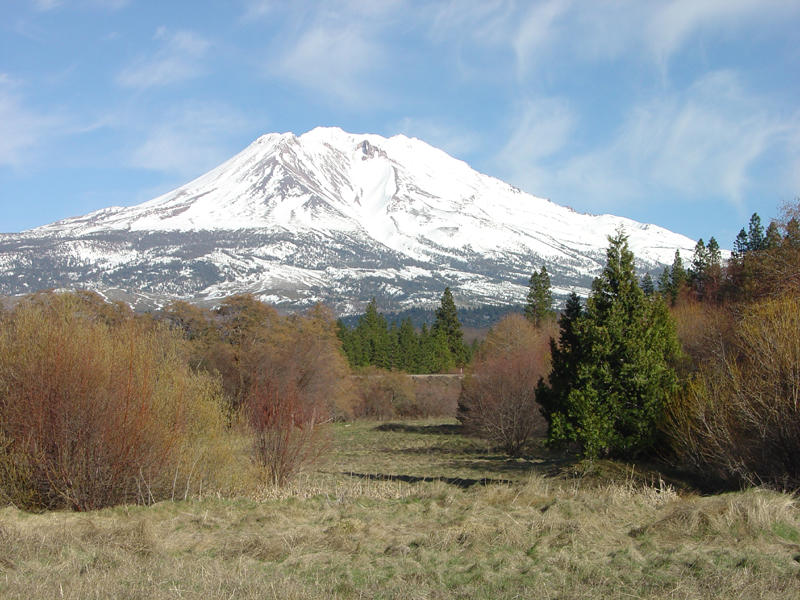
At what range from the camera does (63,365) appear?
500 inches

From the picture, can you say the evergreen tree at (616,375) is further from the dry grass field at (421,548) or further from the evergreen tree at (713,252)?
the evergreen tree at (713,252)

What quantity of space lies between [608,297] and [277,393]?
11.2 meters

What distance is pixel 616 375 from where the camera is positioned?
19.3 m

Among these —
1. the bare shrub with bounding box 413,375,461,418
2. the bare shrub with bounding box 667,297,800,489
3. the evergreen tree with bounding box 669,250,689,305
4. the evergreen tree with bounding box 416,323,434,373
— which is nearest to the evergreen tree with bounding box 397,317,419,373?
the evergreen tree with bounding box 416,323,434,373

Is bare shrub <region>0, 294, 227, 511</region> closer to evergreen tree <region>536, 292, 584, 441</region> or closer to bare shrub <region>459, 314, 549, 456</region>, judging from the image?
evergreen tree <region>536, 292, 584, 441</region>

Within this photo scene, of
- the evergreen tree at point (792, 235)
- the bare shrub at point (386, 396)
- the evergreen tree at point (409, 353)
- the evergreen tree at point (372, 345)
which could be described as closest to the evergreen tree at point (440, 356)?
the evergreen tree at point (409, 353)

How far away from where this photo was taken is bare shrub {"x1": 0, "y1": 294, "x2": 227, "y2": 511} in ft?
41.1

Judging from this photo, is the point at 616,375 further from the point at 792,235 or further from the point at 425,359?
the point at 425,359

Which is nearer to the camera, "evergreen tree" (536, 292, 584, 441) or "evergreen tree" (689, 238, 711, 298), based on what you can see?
"evergreen tree" (536, 292, 584, 441)

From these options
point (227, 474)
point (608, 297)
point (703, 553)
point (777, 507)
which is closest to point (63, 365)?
point (227, 474)

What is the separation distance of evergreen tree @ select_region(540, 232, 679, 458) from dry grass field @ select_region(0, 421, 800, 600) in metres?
5.70

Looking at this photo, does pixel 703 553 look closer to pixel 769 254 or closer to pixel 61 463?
pixel 61 463

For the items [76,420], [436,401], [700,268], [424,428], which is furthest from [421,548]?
[700,268]

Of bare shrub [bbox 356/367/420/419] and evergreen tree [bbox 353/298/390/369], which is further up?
evergreen tree [bbox 353/298/390/369]
